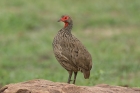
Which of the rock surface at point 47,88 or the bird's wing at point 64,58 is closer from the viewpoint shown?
the rock surface at point 47,88

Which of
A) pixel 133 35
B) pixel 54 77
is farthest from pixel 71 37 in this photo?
pixel 133 35

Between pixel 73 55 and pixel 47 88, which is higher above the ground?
pixel 73 55

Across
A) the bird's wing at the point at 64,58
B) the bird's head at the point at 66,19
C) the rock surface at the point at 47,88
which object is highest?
the bird's head at the point at 66,19

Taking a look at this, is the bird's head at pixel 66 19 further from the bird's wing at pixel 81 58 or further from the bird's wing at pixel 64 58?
the bird's wing at pixel 81 58

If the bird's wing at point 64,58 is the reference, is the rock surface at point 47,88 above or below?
below

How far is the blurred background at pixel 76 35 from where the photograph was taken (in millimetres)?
12250

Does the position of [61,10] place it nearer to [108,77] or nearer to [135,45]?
[135,45]

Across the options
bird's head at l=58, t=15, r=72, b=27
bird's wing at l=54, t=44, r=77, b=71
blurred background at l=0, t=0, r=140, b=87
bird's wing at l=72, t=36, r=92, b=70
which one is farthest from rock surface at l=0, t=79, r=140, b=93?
blurred background at l=0, t=0, r=140, b=87

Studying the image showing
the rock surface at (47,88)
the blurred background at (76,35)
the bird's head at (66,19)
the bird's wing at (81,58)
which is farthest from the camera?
the blurred background at (76,35)

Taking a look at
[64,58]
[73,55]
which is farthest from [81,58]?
[64,58]

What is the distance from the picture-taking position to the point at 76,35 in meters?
16.9

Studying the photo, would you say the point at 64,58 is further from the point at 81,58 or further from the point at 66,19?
the point at 66,19

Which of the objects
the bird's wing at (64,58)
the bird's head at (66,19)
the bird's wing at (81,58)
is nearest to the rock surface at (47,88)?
the bird's wing at (81,58)

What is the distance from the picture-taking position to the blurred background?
12250 millimetres
